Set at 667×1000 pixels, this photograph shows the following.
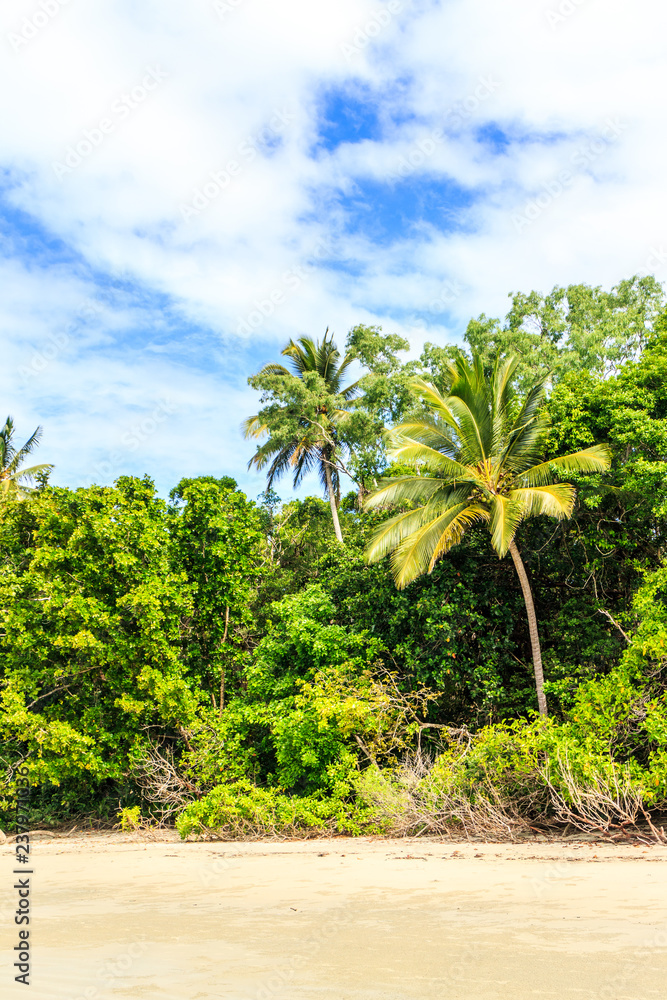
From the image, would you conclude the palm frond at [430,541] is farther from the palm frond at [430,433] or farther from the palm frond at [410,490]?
the palm frond at [430,433]

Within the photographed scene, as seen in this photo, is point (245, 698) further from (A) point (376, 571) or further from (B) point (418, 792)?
(B) point (418, 792)

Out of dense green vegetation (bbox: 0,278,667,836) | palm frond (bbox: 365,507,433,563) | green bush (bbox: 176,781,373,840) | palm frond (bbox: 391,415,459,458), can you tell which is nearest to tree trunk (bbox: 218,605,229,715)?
dense green vegetation (bbox: 0,278,667,836)

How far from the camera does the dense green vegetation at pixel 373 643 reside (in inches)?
481

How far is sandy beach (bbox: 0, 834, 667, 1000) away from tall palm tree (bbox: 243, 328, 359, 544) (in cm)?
1497

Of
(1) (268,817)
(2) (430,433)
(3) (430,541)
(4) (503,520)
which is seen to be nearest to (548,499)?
(4) (503,520)

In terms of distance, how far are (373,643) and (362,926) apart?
899cm

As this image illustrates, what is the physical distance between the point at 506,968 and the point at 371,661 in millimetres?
10557

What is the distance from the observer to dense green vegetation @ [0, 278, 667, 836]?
1222 cm

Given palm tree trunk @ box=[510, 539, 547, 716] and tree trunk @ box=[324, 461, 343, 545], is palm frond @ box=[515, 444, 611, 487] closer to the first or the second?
palm tree trunk @ box=[510, 539, 547, 716]

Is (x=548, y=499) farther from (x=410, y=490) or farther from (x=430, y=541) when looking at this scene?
(x=410, y=490)

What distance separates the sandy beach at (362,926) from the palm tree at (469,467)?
518 centimetres

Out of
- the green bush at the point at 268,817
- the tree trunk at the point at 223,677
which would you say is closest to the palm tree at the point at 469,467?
the green bush at the point at 268,817

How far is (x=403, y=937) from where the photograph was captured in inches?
234

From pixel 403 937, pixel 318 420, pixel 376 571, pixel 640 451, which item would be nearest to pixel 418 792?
pixel 376 571
